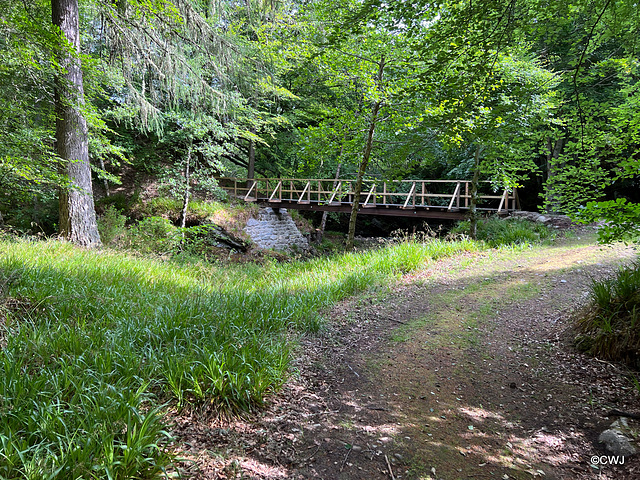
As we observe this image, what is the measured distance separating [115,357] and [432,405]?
244 cm

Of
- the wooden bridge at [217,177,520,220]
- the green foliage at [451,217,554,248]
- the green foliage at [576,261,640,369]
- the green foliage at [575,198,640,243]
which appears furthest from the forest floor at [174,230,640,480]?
the wooden bridge at [217,177,520,220]

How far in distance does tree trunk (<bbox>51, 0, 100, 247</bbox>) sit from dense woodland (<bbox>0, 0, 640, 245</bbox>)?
27mm

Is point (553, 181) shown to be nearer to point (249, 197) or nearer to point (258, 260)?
point (258, 260)

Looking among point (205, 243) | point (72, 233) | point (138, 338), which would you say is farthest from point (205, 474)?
point (205, 243)

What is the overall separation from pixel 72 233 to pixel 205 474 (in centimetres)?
658

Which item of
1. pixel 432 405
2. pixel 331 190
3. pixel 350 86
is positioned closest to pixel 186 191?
pixel 331 190

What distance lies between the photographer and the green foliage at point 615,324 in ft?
9.17

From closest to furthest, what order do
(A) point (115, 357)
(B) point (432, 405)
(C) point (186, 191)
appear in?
(A) point (115, 357), (B) point (432, 405), (C) point (186, 191)

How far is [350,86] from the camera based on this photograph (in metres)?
7.67

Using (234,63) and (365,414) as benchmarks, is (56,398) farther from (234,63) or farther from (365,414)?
(234,63)

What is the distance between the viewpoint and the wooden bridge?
1192 cm

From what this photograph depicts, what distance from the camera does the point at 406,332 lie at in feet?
13.0

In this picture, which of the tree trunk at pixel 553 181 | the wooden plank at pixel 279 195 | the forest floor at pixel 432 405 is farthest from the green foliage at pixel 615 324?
the wooden plank at pixel 279 195

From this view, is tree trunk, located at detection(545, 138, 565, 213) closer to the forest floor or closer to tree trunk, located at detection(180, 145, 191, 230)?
the forest floor
